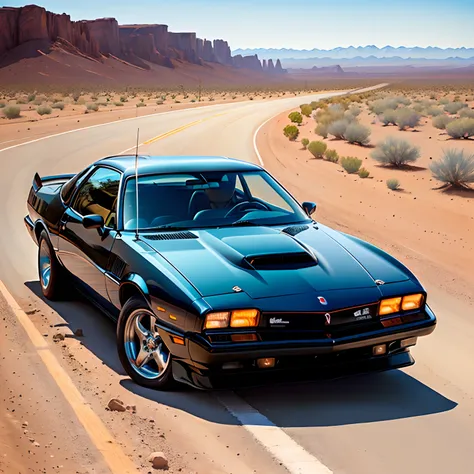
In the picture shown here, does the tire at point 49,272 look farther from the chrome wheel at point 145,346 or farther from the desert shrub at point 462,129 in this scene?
the desert shrub at point 462,129

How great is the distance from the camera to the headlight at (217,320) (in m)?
5.05

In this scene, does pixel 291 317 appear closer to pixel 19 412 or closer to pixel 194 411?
pixel 194 411

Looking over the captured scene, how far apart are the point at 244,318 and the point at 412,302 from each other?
49.5 inches

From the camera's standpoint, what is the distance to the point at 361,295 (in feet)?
17.7

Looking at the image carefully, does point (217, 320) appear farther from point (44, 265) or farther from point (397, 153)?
point (397, 153)

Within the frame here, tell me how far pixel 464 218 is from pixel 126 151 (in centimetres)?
1358

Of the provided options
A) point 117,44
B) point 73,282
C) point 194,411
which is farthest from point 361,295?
point 117,44

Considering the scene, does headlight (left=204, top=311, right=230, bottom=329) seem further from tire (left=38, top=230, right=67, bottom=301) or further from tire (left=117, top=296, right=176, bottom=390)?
tire (left=38, top=230, right=67, bottom=301)

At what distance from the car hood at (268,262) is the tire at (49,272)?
6.37 feet

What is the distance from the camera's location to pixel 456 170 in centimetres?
1800

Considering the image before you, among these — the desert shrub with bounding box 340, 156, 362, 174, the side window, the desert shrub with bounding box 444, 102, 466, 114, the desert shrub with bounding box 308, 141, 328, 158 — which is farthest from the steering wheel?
the desert shrub with bounding box 444, 102, 466, 114

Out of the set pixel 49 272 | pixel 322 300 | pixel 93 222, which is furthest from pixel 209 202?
pixel 49 272

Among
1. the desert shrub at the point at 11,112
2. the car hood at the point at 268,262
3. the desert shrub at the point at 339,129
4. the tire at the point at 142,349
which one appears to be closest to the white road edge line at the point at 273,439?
the tire at the point at 142,349

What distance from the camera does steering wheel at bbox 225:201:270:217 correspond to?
6.69m
